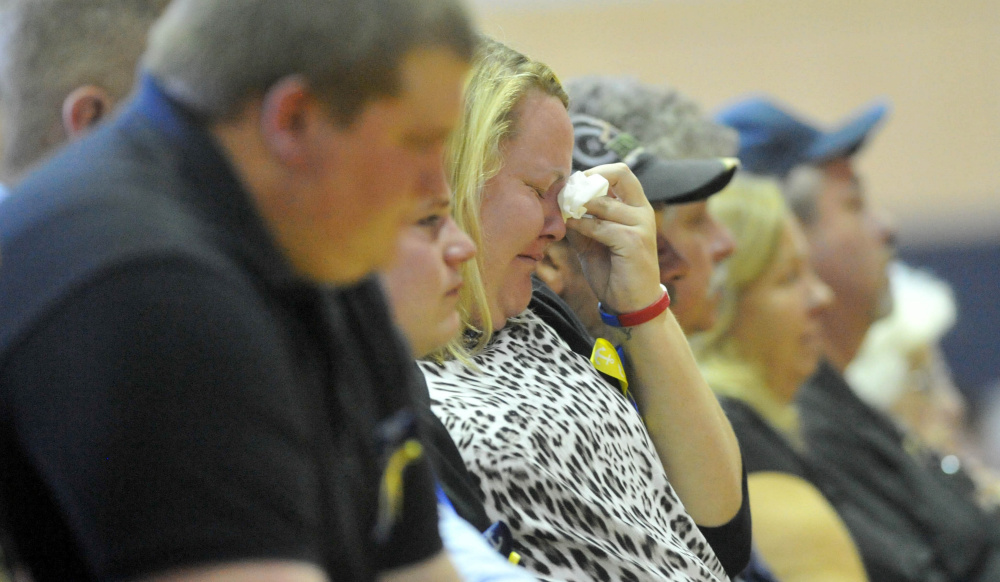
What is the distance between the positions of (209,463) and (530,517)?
0.72 m

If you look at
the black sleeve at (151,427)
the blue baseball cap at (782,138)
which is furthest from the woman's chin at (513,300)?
the blue baseball cap at (782,138)

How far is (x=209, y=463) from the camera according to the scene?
74 centimetres

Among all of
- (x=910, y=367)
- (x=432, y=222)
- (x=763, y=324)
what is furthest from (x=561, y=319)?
(x=910, y=367)

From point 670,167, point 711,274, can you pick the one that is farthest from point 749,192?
point 670,167

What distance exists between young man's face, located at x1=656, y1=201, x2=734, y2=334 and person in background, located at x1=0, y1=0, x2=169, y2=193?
0.98m

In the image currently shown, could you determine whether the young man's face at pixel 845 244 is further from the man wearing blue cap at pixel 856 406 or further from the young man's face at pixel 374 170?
the young man's face at pixel 374 170

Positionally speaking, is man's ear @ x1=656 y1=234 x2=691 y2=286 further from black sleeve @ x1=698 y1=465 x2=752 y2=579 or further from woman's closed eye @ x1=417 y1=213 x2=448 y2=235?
woman's closed eye @ x1=417 y1=213 x2=448 y2=235

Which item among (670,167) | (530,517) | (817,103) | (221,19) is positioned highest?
(221,19)

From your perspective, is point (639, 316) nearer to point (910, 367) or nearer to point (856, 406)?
point (856, 406)

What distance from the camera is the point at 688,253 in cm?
217

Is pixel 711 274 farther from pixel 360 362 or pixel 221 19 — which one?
pixel 221 19

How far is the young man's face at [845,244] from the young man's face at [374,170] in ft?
9.30

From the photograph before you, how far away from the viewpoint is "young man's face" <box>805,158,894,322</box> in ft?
11.5

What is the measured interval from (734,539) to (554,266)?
21.0 inches
